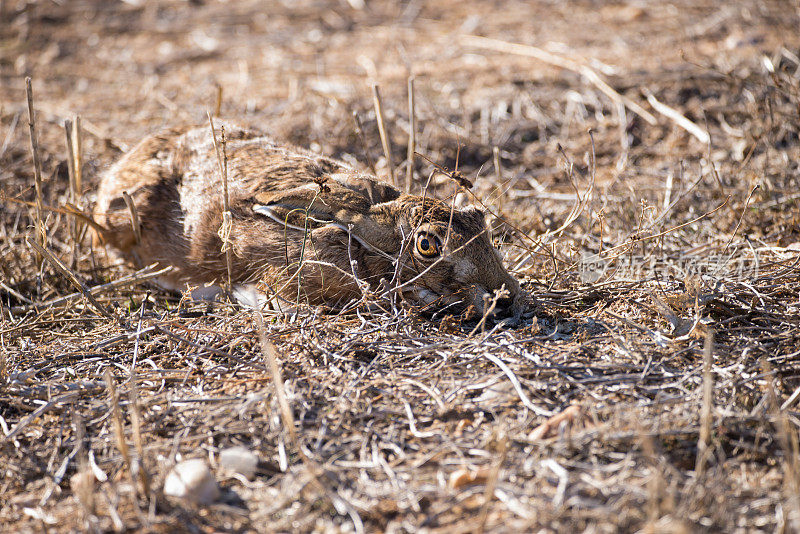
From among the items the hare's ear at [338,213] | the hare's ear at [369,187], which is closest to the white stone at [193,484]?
the hare's ear at [338,213]

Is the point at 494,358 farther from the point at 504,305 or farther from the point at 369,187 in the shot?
the point at 369,187

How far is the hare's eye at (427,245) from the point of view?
3920 millimetres

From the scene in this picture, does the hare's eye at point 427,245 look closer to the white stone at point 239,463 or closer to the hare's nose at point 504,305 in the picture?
the hare's nose at point 504,305

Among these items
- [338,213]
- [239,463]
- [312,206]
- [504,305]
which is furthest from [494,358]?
→ [312,206]

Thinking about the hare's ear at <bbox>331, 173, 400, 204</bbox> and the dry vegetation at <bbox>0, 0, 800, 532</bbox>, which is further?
the hare's ear at <bbox>331, 173, 400, 204</bbox>

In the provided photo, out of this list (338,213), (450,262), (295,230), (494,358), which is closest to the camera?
(494,358)

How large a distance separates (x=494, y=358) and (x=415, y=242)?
3.11 ft

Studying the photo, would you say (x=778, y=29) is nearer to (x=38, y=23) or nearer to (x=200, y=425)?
(x=200, y=425)

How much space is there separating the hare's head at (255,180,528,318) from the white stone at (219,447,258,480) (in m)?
1.25

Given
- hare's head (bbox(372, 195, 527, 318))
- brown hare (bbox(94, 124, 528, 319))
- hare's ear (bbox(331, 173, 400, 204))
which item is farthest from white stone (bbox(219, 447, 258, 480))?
hare's ear (bbox(331, 173, 400, 204))

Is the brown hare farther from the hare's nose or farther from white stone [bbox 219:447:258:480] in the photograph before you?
white stone [bbox 219:447:258:480]

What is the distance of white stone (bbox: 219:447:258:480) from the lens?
9.04 feet

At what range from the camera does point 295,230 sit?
13.9 feet

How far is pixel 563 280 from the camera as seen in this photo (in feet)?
13.9
